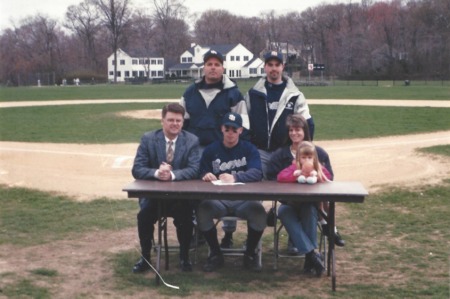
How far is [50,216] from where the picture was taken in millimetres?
7887

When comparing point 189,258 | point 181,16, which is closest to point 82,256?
point 189,258

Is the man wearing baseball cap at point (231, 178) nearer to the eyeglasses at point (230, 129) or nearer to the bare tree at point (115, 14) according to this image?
the eyeglasses at point (230, 129)

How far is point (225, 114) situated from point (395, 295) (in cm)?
225

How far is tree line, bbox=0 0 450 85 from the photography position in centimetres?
7538

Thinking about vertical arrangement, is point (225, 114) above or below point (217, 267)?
above

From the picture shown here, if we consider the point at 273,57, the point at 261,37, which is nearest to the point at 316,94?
the point at 273,57

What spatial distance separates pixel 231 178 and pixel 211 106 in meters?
0.87

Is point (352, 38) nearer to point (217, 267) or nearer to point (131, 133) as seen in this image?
point (131, 133)

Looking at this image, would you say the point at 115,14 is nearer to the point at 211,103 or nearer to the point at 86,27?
the point at 86,27

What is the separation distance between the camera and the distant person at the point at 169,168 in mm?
5535

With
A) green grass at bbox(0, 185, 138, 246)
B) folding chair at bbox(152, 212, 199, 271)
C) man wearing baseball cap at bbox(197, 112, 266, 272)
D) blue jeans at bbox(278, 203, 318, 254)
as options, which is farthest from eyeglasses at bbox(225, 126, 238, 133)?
green grass at bbox(0, 185, 138, 246)

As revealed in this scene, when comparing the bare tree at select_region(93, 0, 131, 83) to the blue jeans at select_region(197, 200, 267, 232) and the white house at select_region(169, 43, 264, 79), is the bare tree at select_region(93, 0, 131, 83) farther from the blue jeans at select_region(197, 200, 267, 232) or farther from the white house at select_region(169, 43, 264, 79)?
the blue jeans at select_region(197, 200, 267, 232)

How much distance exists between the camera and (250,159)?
5707 millimetres

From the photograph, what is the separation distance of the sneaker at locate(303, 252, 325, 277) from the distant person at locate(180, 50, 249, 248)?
136 cm
